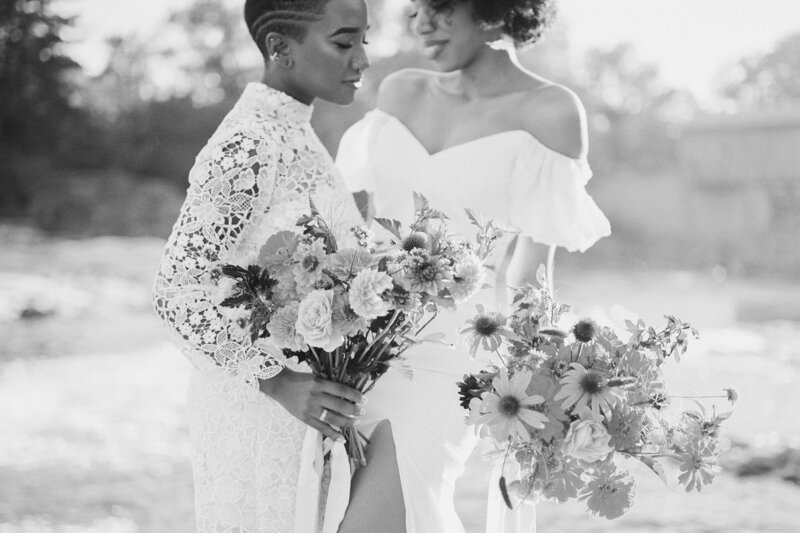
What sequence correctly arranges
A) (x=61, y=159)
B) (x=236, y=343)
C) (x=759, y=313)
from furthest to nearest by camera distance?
(x=61, y=159)
(x=759, y=313)
(x=236, y=343)

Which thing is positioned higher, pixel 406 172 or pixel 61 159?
pixel 61 159

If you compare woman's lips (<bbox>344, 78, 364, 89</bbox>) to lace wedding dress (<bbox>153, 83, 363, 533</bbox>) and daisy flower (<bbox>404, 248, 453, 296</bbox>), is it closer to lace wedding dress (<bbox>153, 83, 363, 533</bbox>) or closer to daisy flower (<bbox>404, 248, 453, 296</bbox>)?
lace wedding dress (<bbox>153, 83, 363, 533</bbox>)

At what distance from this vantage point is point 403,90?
3.27 metres

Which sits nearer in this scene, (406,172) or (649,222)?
(406,172)

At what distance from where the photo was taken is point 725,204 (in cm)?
3033

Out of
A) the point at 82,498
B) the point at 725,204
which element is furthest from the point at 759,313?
the point at 82,498

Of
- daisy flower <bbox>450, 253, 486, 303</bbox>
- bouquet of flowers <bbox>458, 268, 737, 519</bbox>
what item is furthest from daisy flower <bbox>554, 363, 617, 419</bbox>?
daisy flower <bbox>450, 253, 486, 303</bbox>

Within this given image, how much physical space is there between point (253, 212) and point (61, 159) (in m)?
22.9

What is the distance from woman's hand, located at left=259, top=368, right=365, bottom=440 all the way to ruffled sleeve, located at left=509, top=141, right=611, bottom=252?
1.01 m

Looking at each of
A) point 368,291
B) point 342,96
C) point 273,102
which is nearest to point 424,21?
point 342,96

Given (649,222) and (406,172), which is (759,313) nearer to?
(649,222)

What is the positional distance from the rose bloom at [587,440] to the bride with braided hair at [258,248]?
1.61 feet

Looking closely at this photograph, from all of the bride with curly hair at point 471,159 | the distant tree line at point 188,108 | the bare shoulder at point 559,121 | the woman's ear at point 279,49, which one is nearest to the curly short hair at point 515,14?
the bride with curly hair at point 471,159

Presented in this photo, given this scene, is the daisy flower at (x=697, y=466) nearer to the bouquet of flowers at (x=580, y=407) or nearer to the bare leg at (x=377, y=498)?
the bouquet of flowers at (x=580, y=407)
